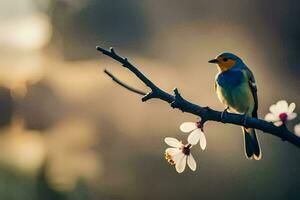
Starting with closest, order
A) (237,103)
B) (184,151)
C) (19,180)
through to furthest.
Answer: (184,151)
(237,103)
(19,180)

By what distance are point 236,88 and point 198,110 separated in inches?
29.3

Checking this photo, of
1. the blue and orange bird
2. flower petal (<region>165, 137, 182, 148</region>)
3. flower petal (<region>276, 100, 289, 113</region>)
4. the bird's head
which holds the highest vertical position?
the bird's head

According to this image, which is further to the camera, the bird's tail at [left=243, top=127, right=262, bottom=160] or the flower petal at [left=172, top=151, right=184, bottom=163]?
the bird's tail at [left=243, top=127, right=262, bottom=160]

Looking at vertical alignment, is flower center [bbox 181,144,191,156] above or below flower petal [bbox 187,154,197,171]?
above

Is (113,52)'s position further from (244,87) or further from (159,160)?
(159,160)

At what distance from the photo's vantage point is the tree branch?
0.59 m

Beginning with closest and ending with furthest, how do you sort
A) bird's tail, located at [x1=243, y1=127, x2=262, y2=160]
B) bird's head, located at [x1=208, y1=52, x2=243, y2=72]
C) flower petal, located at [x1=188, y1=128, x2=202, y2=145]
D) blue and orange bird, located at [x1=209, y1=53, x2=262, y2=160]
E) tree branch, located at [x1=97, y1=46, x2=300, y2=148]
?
1. tree branch, located at [x1=97, y1=46, x2=300, y2=148]
2. flower petal, located at [x1=188, y1=128, x2=202, y2=145]
3. bird's tail, located at [x1=243, y1=127, x2=262, y2=160]
4. blue and orange bird, located at [x1=209, y1=53, x2=262, y2=160]
5. bird's head, located at [x1=208, y1=52, x2=243, y2=72]

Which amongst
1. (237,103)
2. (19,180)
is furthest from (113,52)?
(19,180)

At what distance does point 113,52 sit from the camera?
0.58 m

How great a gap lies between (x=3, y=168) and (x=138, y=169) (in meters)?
1.21

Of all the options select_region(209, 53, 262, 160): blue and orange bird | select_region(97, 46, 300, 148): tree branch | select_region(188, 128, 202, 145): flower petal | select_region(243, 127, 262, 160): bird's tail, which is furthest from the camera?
select_region(209, 53, 262, 160): blue and orange bird

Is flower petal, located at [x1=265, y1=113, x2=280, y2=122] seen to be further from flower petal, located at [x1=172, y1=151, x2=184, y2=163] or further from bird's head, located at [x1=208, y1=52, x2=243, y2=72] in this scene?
bird's head, located at [x1=208, y1=52, x2=243, y2=72]

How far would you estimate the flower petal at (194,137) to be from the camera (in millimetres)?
699

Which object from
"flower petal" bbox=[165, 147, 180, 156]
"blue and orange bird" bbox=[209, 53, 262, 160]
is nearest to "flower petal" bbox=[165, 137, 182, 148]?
"flower petal" bbox=[165, 147, 180, 156]
